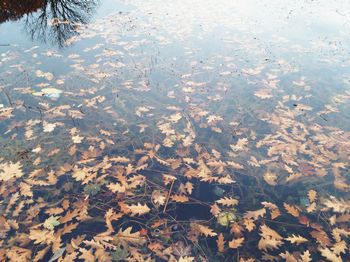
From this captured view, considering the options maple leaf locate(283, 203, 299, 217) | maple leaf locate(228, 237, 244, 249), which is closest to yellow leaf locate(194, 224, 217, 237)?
maple leaf locate(228, 237, 244, 249)

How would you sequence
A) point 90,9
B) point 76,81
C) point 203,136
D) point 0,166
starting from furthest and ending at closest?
1. point 90,9
2. point 76,81
3. point 203,136
4. point 0,166

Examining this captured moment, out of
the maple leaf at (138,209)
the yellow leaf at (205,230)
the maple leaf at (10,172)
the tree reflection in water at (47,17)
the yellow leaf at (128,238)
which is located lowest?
the yellow leaf at (205,230)

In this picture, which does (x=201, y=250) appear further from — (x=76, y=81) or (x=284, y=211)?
(x=76, y=81)

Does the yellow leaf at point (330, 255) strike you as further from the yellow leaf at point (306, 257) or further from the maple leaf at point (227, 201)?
the maple leaf at point (227, 201)

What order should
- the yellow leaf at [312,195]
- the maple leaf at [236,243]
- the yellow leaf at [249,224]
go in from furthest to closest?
the yellow leaf at [312,195] < the yellow leaf at [249,224] < the maple leaf at [236,243]

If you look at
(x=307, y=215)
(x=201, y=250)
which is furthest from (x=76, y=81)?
(x=307, y=215)

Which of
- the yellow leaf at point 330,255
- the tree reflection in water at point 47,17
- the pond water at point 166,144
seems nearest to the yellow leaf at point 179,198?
the pond water at point 166,144
